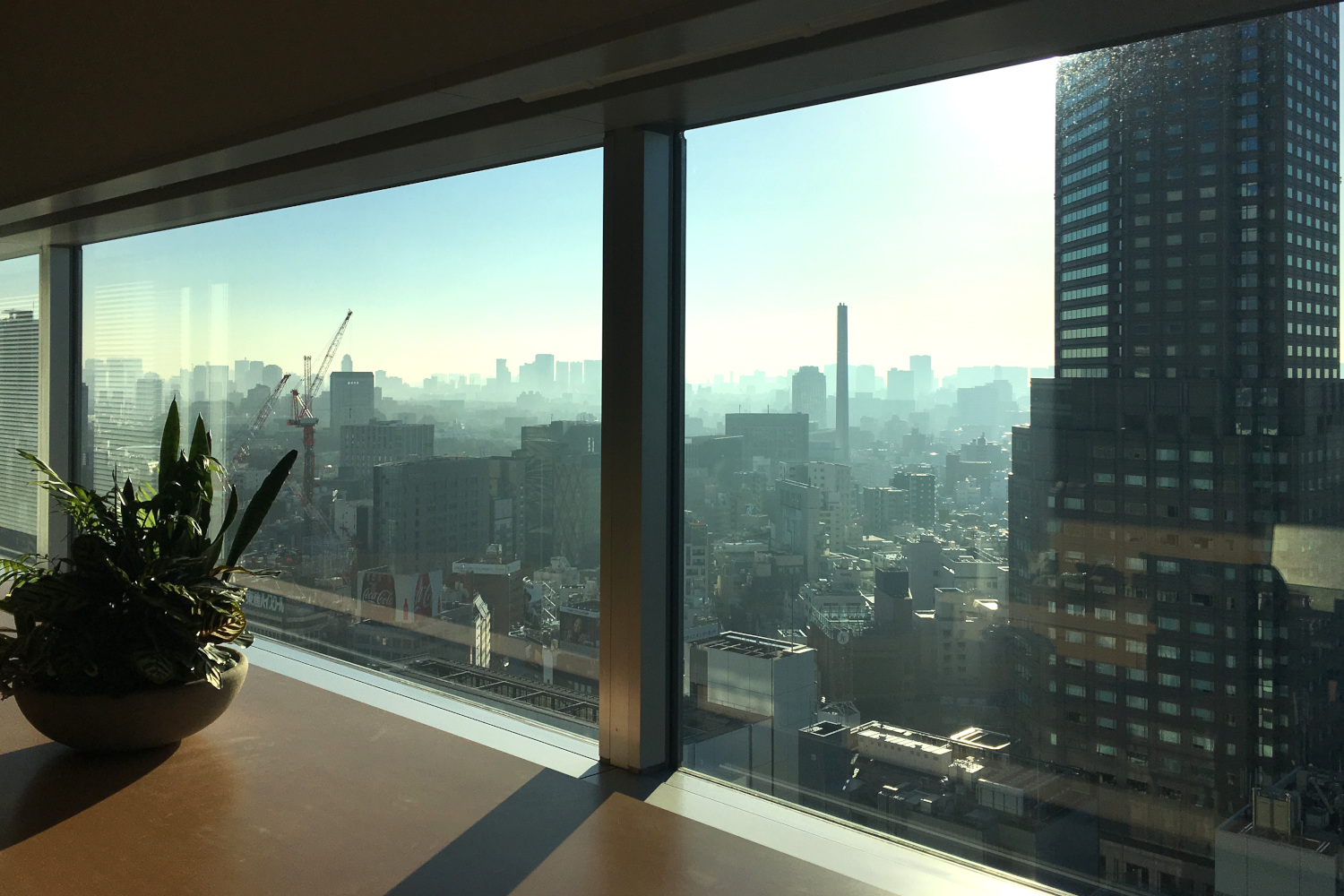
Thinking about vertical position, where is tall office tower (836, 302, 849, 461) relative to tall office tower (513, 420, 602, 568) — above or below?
above

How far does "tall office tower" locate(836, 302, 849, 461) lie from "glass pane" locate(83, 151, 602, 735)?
0.65 metres

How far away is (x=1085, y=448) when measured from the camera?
62.6 inches

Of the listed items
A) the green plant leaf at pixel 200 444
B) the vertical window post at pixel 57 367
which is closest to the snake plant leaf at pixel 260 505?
the green plant leaf at pixel 200 444

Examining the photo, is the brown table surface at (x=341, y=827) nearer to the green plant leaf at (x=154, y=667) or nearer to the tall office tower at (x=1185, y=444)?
the green plant leaf at (x=154, y=667)

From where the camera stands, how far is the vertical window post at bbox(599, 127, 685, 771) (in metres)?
2.03

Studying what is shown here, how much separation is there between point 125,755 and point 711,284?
1.79 m

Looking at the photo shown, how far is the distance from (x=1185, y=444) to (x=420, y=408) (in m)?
2.03

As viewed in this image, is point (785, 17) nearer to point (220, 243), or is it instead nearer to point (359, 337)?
point (359, 337)

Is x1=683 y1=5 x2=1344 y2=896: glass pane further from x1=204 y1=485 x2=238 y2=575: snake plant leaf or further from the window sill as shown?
x1=204 y1=485 x2=238 y2=575: snake plant leaf

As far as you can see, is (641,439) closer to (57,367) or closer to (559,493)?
(559,493)

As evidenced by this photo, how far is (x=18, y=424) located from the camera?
4.21 m

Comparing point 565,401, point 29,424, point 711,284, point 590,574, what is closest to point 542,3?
point 711,284

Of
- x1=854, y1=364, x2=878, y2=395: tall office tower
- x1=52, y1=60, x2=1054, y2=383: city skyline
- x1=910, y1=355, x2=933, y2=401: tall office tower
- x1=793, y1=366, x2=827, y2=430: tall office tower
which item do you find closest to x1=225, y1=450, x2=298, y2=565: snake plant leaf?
x1=52, y1=60, x2=1054, y2=383: city skyline

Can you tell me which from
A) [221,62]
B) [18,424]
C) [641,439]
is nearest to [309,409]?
[221,62]
